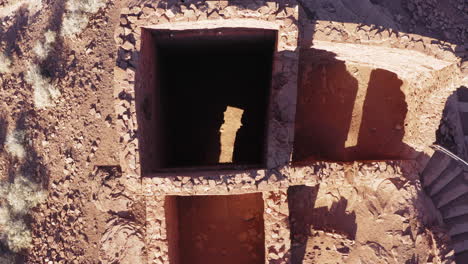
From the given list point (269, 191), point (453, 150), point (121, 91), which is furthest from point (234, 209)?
point (453, 150)

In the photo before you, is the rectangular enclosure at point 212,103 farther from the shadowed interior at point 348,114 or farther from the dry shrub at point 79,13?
the dry shrub at point 79,13

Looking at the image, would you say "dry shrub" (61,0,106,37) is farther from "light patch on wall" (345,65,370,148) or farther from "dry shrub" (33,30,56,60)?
"light patch on wall" (345,65,370,148)

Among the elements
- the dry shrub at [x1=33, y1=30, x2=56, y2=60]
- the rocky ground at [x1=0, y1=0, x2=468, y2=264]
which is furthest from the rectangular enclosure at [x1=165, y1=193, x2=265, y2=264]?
the dry shrub at [x1=33, y1=30, x2=56, y2=60]

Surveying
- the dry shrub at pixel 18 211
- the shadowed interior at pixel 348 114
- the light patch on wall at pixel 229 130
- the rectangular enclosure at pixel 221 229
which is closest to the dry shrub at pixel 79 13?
the dry shrub at pixel 18 211

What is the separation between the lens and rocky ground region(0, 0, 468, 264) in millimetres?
4945

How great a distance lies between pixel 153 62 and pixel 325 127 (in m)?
3.31

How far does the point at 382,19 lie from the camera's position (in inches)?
242

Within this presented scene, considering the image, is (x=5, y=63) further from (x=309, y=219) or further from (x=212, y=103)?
(x=309, y=219)

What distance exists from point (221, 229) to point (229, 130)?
6.78ft

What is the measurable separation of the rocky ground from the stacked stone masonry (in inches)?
13.4

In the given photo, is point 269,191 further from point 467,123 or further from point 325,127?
point 467,123

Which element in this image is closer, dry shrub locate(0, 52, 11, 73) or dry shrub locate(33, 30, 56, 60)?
dry shrub locate(33, 30, 56, 60)

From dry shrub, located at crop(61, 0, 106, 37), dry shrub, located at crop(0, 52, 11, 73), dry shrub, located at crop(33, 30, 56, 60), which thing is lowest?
dry shrub, located at crop(0, 52, 11, 73)

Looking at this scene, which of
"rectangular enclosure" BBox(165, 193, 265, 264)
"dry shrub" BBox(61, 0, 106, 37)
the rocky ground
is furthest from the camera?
"dry shrub" BBox(61, 0, 106, 37)
